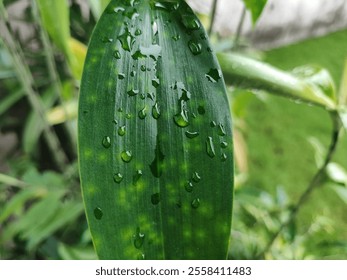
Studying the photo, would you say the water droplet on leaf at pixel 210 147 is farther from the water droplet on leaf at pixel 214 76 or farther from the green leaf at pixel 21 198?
the green leaf at pixel 21 198

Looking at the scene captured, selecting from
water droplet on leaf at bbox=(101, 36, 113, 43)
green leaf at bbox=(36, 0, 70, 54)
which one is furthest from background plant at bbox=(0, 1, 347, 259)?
water droplet on leaf at bbox=(101, 36, 113, 43)

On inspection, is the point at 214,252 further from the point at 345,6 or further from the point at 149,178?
the point at 345,6

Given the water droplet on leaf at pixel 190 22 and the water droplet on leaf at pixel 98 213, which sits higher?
the water droplet on leaf at pixel 190 22

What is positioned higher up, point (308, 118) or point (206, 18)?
point (206, 18)

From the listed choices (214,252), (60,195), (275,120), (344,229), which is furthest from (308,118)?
(214,252)

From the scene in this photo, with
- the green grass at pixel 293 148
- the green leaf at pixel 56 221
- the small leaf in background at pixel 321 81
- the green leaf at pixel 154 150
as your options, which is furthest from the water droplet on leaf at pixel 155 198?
the green grass at pixel 293 148

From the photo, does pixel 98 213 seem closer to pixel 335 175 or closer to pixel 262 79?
pixel 262 79

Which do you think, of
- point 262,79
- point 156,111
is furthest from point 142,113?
point 262,79

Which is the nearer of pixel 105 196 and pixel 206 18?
pixel 105 196
